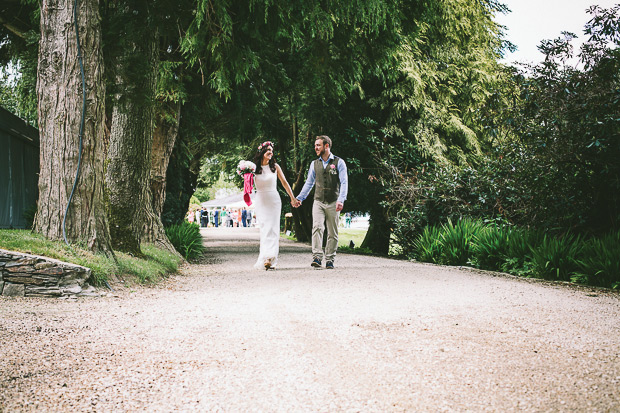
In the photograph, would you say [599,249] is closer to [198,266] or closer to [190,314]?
[190,314]

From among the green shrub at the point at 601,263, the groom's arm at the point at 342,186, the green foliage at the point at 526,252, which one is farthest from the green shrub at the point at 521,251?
the groom's arm at the point at 342,186

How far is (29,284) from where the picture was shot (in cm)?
593

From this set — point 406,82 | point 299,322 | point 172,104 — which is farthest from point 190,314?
point 406,82

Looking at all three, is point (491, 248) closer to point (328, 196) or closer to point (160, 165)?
point (328, 196)

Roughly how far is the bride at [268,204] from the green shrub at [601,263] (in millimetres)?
4764

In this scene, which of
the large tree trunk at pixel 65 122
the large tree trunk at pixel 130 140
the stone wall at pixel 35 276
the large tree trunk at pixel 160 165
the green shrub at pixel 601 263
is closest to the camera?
the stone wall at pixel 35 276

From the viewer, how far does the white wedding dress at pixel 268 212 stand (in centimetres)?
955

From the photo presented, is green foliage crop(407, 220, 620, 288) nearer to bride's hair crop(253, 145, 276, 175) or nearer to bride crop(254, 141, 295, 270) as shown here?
bride crop(254, 141, 295, 270)

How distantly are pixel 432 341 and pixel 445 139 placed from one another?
13.1 m

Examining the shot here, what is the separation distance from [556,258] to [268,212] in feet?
15.8

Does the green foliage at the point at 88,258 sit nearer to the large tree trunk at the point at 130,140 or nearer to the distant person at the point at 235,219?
the large tree trunk at the point at 130,140

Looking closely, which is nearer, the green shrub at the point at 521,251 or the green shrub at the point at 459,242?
the green shrub at the point at 521,251

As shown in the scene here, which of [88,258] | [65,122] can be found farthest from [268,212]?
[65,122]

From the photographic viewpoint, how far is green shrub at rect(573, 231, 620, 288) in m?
7.43
